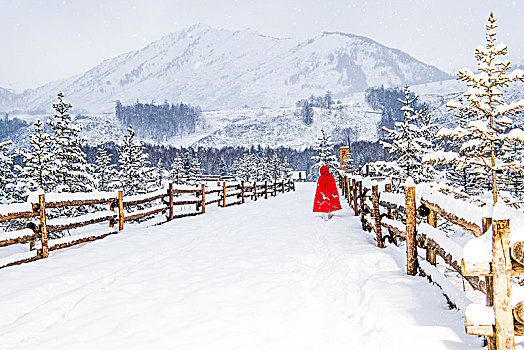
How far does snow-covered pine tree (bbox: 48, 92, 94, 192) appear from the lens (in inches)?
770

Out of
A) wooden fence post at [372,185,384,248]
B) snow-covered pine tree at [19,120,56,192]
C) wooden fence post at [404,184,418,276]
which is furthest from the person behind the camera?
snow-covered pine tree at [19,120,56,192]

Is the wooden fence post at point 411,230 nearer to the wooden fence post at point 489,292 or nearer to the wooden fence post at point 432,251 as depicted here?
the wooden fence post at point 432,251

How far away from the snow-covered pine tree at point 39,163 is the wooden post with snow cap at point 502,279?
20.9m

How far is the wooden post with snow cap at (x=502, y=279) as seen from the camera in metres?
2.55

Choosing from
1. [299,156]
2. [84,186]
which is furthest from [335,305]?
[299,156]

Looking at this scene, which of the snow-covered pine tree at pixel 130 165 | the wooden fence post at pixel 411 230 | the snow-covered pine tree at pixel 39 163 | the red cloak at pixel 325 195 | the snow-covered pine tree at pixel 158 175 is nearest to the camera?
the wooden fence post at pixel 411 230

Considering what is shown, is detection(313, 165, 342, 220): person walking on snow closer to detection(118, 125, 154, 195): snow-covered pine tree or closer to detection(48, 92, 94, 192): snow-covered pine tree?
detection(48, 92, 94, 192): snow-covered pine tree

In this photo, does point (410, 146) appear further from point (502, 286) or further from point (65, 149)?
point (65, 149)

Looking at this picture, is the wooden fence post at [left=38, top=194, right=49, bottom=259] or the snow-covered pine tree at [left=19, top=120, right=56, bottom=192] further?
the snow-covered pine tree at [left=19, top=120, right=56, bottom=192]

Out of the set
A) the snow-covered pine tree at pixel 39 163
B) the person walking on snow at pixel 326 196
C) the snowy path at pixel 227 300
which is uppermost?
the snow-covered pine tree at pixel 39 163

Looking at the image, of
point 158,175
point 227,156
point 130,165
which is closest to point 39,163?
point 130,165

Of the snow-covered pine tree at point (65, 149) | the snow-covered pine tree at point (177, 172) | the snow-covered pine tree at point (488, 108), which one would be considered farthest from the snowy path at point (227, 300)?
the snow-covered pine tree at point (177, 172)

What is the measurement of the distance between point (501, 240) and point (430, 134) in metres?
19.1

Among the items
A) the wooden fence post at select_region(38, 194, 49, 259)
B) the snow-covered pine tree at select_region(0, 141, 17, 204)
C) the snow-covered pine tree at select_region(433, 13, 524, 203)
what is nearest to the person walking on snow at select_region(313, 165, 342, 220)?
the snow-covered pine tree at select_region(433, 13, 524, 203)
